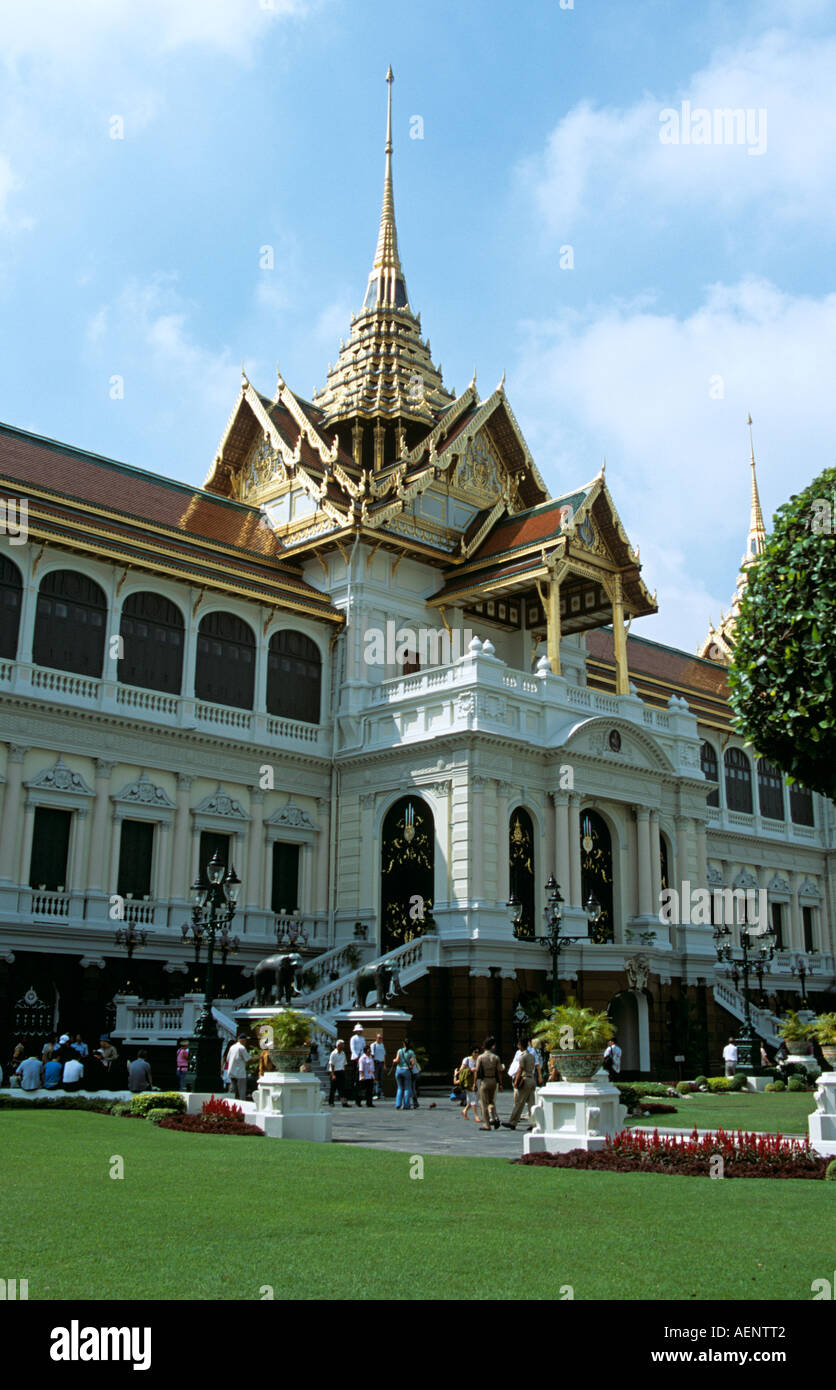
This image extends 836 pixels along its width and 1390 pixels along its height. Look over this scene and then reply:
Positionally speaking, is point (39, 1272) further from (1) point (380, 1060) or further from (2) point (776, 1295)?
(1) point (380, 1060)

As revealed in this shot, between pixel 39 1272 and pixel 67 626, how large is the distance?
25724 mm

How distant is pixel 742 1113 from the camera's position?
22.1 m

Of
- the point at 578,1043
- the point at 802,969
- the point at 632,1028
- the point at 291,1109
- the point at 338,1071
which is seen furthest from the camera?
the point at 802,969

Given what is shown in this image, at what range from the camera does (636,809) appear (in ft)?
122

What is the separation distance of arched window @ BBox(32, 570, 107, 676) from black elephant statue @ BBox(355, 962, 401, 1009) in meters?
10.2

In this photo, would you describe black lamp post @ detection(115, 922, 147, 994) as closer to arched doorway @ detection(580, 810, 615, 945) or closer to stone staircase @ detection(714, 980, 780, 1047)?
arched doorway @ detection(580, 810, 615, 945)

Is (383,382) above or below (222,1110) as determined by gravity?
above

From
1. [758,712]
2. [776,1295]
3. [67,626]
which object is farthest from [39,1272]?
[67,626]

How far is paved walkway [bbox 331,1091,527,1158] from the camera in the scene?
17.0 meters

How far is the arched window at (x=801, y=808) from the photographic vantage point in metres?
56.2

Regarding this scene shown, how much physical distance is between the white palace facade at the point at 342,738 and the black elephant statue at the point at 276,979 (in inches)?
59.3

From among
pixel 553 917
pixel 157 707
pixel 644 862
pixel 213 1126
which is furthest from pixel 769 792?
pixel 213 1126

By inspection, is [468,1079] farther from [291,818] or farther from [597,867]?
[291,818]

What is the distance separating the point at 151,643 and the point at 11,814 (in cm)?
610
